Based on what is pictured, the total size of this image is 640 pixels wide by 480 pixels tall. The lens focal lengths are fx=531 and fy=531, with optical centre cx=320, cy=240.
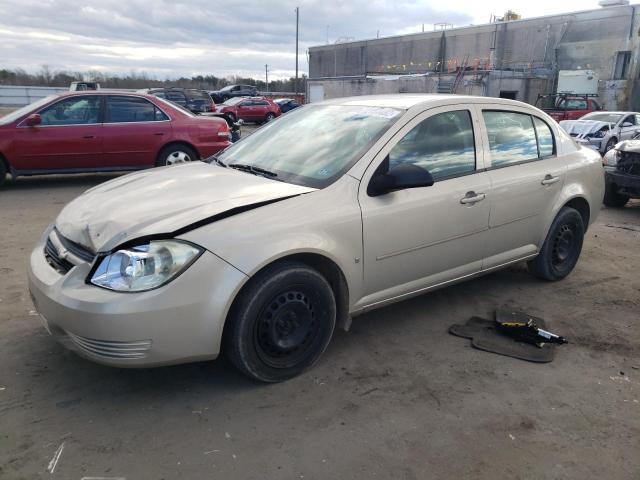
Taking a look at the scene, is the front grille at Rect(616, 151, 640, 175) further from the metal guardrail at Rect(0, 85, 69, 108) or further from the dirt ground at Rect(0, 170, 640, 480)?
the metal guardrail at Rect(0, 85, 69, 108)

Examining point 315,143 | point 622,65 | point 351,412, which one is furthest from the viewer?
point 622,65

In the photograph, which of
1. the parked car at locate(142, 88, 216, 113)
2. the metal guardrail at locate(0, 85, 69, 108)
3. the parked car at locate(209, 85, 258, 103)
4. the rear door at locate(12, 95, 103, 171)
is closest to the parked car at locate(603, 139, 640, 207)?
the rear door at locate(12, 95, 103, 171)

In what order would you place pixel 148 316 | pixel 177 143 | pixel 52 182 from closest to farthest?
pixel 148 316 → pixel 177 143 → pixel 52 182

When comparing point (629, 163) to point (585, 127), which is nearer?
point (629, 163)

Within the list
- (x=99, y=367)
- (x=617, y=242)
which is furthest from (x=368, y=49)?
(x=99, y=367)

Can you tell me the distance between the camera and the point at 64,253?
2939 millimetres

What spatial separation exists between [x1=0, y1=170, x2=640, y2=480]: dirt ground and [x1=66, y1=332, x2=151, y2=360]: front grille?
1.14 ft

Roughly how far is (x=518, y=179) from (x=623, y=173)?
4.94 meters

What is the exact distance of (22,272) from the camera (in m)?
4.68

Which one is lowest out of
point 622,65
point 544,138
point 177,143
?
point 177,143

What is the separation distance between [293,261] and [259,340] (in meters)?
0.47

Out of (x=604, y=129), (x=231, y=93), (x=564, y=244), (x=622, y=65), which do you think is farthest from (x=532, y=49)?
(x=564, y=244)

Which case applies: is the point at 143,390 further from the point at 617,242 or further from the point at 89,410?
the point at 617,242

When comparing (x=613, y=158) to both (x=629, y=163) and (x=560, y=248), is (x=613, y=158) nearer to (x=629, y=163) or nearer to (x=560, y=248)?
(x=629, y=163)
